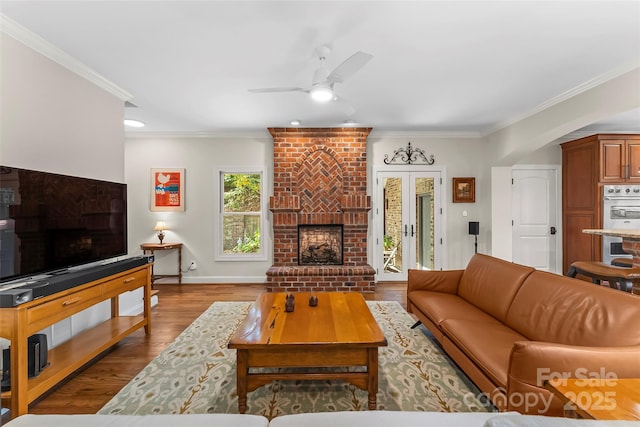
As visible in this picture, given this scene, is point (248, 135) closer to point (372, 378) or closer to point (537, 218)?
point (372, 378)

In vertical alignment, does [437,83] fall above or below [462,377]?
above

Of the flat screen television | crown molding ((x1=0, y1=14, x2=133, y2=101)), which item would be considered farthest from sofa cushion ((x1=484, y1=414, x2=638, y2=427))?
crown molding ((x1=0, y1=14, x2=133, y2=101))

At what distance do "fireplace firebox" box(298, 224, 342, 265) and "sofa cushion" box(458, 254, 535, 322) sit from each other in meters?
2.15

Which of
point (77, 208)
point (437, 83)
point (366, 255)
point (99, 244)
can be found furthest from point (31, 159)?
point (366, 255)

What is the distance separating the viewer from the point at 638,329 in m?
1.43

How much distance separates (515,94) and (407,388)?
3333 millimetres

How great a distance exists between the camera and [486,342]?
1789 mm

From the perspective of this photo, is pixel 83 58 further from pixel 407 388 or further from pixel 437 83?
pixel 407 388

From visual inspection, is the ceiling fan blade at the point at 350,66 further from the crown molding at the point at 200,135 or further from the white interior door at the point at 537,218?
the white interior door at the point at 537,218

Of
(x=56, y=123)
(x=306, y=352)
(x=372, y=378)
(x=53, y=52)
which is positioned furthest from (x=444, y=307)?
(x=53, y=52)

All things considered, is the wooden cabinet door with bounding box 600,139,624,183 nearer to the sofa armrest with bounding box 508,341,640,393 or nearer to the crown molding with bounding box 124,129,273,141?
the sofa armrest with bounding box 508,341,640,393

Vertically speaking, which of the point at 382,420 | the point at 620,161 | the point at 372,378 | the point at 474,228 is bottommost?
the point at 372,378

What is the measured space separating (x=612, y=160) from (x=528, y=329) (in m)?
4.12

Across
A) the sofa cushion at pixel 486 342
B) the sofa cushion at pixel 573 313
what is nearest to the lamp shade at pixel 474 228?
the sofa cushion at pixel 573 313
